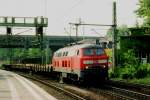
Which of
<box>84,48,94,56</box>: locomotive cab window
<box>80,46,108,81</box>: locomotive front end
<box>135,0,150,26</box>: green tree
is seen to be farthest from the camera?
<box>135,0,150,26</box>: green tree

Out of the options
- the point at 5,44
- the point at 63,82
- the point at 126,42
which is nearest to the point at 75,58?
the point at 63,82

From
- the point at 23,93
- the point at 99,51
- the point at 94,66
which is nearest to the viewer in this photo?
the point at 23,93

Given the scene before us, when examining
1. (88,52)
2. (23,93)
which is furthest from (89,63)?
(23,93)

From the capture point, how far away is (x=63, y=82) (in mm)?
40219

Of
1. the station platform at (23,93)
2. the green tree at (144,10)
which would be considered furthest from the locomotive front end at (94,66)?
the green tree at (144,10)

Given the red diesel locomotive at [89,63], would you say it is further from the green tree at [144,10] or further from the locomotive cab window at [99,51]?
the green tree at [144,10]

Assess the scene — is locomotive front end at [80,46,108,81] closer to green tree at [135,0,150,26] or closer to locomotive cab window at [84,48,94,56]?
locomotive cab window at [84,48,94,56]

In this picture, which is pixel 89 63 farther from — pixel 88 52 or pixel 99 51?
pixel 99 51

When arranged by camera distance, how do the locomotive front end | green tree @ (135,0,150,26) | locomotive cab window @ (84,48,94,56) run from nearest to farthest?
the locomotive front end
locomotive cab window @ (84,48,94,56)
green tree @ (135,0,150,26)

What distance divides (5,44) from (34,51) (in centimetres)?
7553

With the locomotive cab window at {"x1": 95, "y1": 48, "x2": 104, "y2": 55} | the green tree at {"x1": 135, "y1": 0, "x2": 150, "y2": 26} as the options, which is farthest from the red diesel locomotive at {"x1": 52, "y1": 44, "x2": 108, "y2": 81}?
the green tree at {"x1": 135, "y1": 0, "x2": 150, "y2": 26}

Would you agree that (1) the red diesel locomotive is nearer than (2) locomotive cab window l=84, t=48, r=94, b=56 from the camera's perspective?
Yes

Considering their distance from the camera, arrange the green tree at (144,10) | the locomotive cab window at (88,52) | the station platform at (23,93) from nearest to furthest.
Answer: the station platform at (23,93) → the locomotive cab window at (88,52) → the green tree at (144,10)

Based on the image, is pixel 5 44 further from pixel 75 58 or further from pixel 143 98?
Result: pixel 143 98
